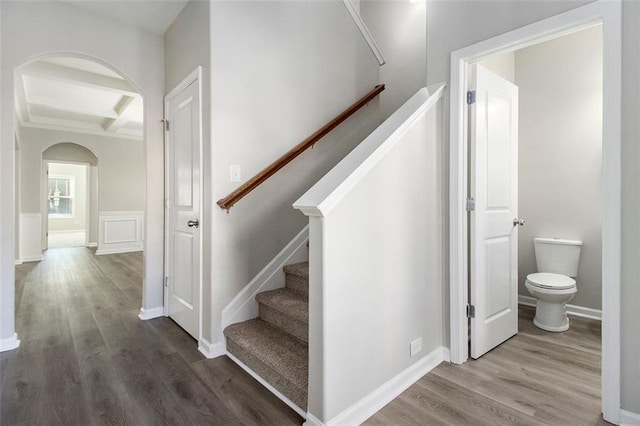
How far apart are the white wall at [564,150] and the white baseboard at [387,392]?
1909 mm

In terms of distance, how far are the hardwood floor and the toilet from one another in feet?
0.42

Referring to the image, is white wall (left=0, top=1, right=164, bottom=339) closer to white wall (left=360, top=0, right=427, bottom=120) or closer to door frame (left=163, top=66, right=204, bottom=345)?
door frame (left=163, top=66, right=204, bottom=345)

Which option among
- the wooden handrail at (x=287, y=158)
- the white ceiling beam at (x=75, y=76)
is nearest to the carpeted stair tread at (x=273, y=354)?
the wooden handrail at (x=287, y=158)

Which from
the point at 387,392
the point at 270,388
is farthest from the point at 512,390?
the point at 270,388

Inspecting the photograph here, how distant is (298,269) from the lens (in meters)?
2.39

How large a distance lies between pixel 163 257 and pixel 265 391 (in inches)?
71.2

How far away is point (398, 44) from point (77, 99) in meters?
5.22

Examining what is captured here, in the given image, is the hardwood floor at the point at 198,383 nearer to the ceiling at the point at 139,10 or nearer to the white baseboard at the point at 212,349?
the white baseboard at the point at 212,349

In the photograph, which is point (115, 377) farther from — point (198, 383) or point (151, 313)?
point (151, 313)

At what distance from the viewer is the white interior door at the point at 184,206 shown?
7.84 ft

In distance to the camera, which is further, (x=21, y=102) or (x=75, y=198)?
(x=75, y=198)

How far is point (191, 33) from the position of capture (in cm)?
247

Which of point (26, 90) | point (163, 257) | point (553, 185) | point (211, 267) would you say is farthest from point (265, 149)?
point (26, 90)

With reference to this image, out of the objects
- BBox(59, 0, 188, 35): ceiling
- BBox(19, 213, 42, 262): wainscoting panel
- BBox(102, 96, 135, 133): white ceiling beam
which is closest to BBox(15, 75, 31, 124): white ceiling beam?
BBox(102, 96, 135, 133): white ceiling beam
